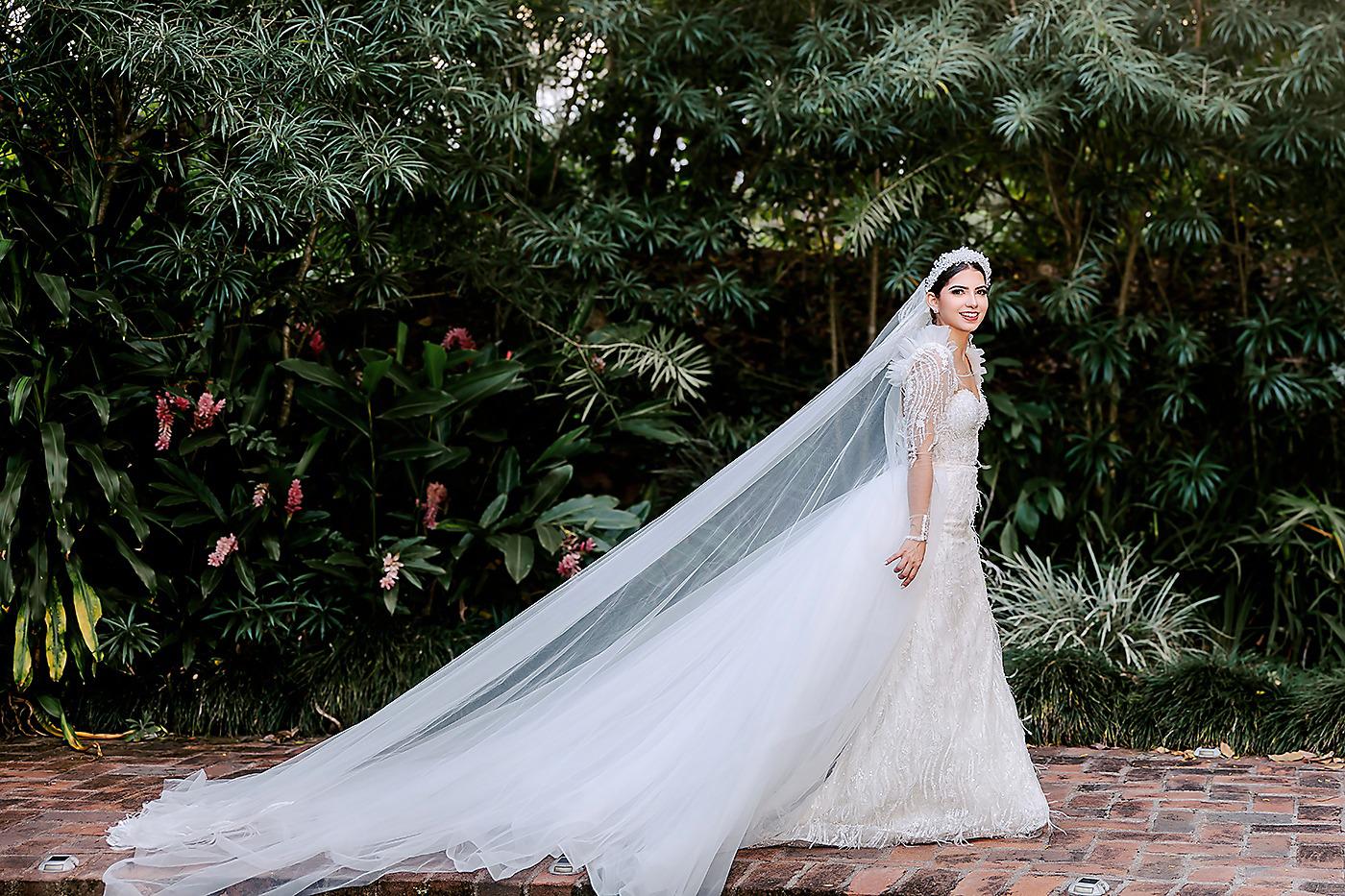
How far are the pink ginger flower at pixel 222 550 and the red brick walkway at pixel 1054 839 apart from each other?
792 mm

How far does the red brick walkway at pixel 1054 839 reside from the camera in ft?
11.8

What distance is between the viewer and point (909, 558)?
3.88 m

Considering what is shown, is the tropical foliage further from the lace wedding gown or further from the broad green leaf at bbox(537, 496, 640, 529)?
the lace wedding gown

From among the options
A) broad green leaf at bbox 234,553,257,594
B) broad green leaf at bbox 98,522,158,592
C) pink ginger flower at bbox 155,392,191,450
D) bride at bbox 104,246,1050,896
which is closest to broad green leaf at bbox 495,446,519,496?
broad green leaf at bbox 234,553,257,594

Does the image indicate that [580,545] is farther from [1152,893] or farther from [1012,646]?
[1152,893]

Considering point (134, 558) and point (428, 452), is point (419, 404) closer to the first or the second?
point (428, 452)

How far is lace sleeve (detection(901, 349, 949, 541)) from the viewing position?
155 inches

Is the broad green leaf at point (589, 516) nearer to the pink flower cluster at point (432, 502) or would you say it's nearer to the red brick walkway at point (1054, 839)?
the pink flower cluster at point (432, 502)

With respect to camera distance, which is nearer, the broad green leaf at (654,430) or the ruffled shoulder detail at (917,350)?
the ruffled shoulder detail at (917,350)

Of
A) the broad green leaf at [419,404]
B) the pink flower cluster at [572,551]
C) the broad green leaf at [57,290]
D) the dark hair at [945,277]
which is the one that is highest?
the broad green leaf at [57,290]

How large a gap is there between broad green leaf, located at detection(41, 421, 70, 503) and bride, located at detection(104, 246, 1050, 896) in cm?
147

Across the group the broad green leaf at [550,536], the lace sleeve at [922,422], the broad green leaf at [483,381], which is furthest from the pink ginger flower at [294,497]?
the lace sleeve at [922,422]

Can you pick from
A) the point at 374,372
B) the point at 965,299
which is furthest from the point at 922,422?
the point at 374,372

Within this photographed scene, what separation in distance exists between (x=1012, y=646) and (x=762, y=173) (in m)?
2.61
